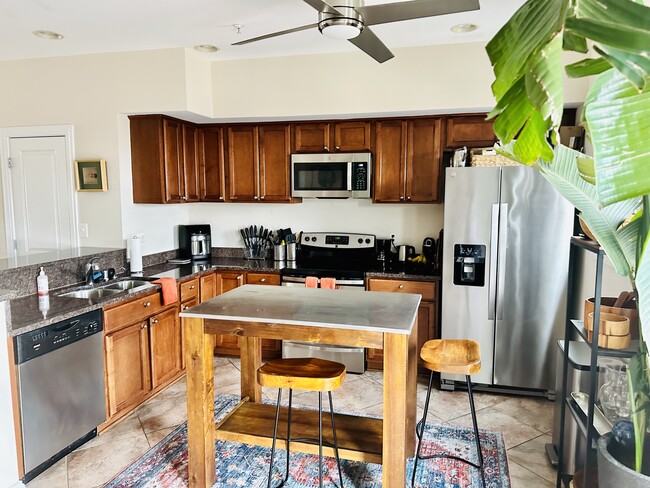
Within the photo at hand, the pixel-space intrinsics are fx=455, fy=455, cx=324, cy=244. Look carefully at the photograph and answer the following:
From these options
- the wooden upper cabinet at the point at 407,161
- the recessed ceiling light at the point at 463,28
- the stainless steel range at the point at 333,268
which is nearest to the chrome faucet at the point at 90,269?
the stainless steel range at the point at 333,268

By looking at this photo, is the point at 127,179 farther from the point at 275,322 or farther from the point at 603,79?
the point at 603,79

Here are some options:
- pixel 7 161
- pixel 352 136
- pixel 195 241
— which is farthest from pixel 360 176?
pixel 7 161

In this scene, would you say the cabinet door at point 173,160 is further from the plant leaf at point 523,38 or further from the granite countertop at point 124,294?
the plant leaf at point 523,38

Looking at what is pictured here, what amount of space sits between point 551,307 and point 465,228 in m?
0.89

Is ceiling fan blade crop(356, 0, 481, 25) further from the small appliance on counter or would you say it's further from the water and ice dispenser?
the small appliance on counter

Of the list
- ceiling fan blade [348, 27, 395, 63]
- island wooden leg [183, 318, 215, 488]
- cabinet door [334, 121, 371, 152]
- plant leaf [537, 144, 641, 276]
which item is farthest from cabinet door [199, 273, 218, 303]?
plant leaf [537, 144, 641, 276]

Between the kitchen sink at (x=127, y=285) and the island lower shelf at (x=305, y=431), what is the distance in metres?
1.44

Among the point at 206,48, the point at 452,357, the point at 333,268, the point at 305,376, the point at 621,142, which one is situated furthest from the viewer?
the point at 333,268

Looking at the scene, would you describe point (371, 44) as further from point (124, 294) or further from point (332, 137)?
point (124, 294)

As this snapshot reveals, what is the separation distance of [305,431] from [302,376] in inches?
24.5

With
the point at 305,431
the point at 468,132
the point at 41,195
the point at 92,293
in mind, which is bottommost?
the point at 305,431

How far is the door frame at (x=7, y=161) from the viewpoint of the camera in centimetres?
406

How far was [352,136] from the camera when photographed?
4.25 m

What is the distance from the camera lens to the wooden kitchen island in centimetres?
211
